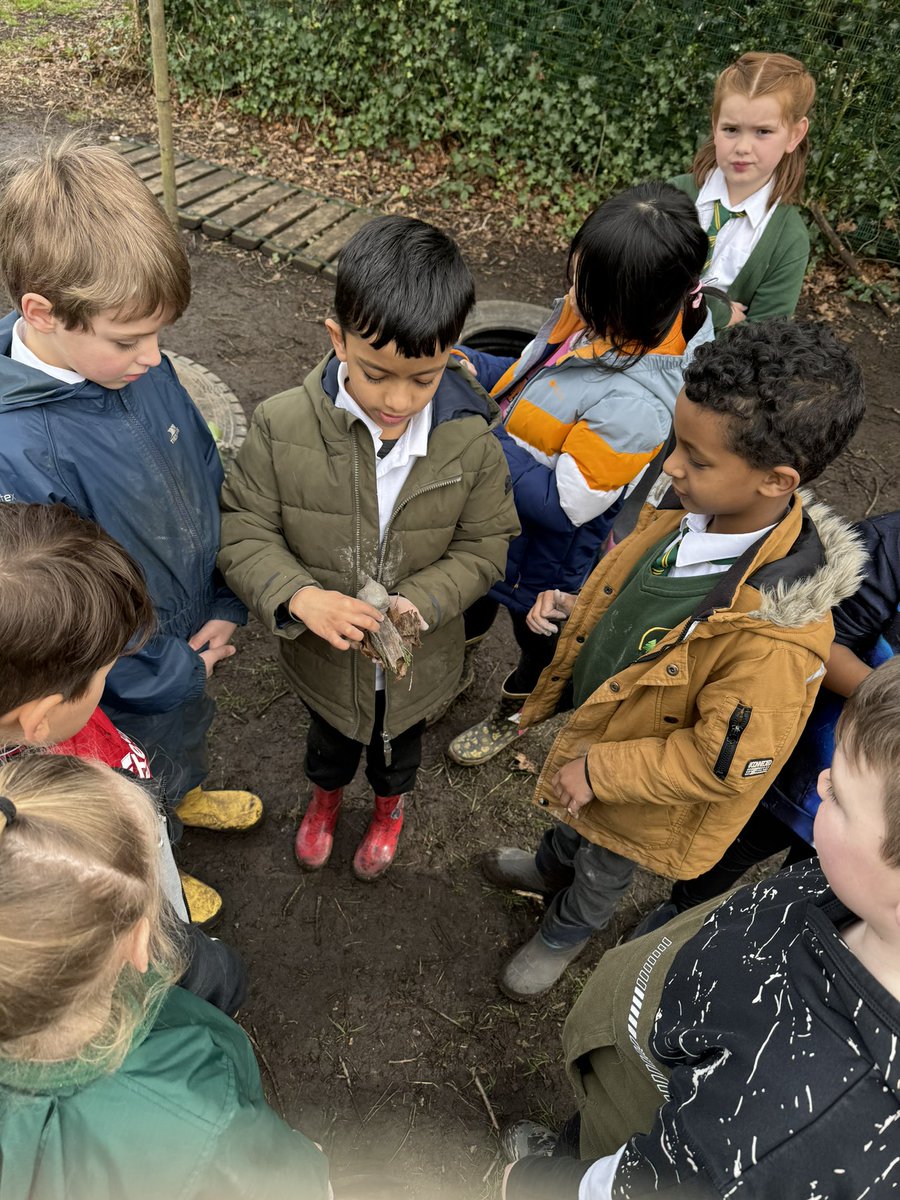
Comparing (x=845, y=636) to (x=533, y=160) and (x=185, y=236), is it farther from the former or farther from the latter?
(x=533, y=160)

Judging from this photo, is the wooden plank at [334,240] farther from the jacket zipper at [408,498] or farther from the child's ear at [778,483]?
the child's ear at [778,483]

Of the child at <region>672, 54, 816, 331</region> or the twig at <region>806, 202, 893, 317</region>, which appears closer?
the child at <region>672, 54, 816, 331</region>

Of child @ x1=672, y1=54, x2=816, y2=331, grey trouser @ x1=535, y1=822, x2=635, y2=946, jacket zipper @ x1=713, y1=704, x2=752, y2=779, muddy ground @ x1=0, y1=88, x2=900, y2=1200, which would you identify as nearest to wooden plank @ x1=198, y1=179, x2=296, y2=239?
child @ x1=672, y1=54, x2=816, y2=331

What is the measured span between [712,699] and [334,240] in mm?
5589

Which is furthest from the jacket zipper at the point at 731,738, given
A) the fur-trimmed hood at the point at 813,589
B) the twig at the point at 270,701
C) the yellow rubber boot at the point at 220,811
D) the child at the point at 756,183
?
the twig at the point at 270,701

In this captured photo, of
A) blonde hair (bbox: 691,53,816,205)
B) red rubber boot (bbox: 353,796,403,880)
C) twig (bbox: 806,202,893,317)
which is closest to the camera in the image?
red rubber boot (bbox: 353,796,403,880)

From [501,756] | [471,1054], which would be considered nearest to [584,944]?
[471,1054]

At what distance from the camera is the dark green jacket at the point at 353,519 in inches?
81.2

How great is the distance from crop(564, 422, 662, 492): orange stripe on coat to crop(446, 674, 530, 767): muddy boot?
1.21m

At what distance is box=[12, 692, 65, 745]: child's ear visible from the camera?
147cm

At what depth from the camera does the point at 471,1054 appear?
8.34ft

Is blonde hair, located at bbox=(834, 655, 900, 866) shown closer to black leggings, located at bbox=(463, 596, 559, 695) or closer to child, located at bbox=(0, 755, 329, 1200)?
child, located at bbox=(0, 755, 329, 1200)

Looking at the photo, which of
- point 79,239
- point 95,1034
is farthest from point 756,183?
point 95,1034

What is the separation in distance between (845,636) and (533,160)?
6516 mm
